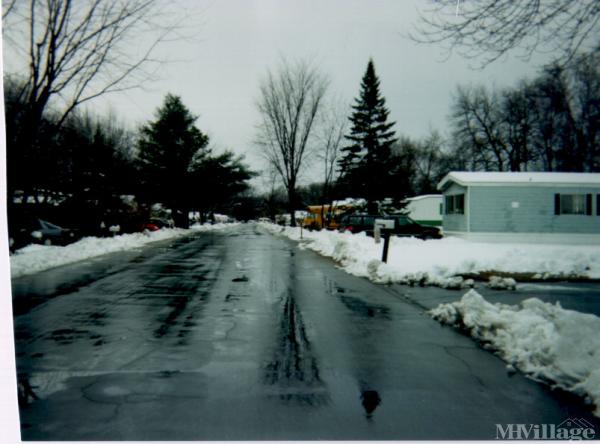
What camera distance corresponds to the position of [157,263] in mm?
13445

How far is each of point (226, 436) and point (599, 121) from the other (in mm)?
4670

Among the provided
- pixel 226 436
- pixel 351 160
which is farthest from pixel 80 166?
pixel 351 160

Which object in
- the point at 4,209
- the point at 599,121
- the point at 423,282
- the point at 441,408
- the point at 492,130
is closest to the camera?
the point at 441,408

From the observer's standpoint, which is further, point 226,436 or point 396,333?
point 396,333

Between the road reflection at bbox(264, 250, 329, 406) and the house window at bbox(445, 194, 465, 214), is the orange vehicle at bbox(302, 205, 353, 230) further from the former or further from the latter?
the road reflection at bbox(264, 250, 329, 406)

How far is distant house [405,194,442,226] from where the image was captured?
38.4m

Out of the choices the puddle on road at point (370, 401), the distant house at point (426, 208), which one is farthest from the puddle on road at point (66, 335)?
the distant house at point (426, 208)

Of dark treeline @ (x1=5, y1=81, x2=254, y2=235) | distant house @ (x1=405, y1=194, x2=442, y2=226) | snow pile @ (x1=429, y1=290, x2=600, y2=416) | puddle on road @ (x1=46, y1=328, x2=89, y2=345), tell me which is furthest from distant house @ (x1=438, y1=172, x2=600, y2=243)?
distant house @ (x1=405, y1=194, x2=442, y2=226)

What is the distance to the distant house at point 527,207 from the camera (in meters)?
6.44

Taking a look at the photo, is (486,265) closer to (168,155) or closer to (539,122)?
(539,122)

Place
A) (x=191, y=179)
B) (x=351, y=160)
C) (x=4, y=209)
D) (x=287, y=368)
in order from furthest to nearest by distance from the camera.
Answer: (x=191, y=179)
(x=351, y=160)
(x=4, y=209)
(x=287, y=368)

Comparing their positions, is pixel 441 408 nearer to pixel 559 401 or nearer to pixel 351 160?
pixel 559 401

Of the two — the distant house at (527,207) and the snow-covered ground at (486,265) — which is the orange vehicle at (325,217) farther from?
the snow-covered ground at (486,265)

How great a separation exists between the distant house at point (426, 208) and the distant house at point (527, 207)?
13.5 meters
